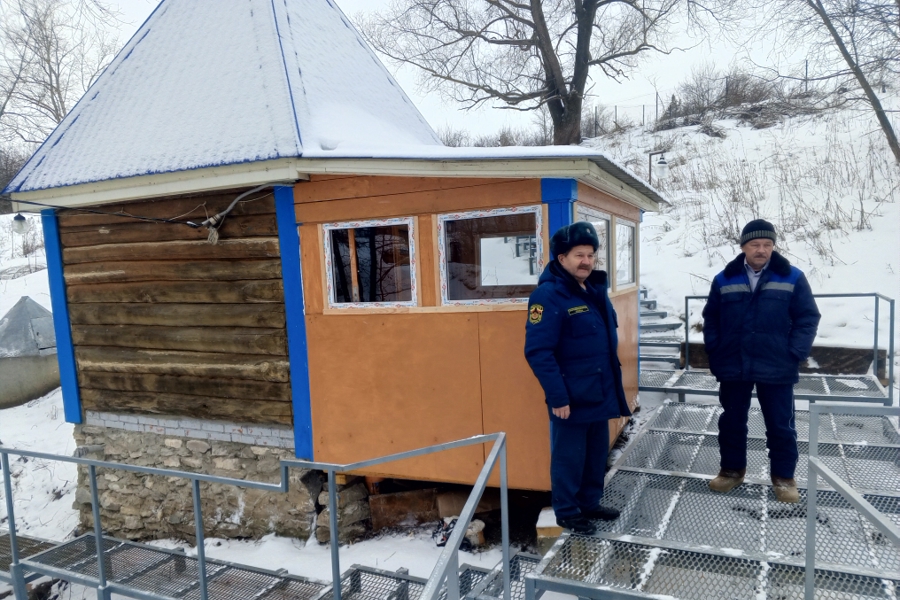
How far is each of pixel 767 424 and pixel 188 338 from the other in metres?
4.75

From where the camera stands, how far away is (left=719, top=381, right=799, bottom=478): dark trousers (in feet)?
11.2

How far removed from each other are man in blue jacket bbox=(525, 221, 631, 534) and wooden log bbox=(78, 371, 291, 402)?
8.92 feet

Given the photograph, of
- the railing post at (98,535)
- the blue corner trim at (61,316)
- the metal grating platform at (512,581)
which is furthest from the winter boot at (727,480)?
the blue corner trim at (61,316)

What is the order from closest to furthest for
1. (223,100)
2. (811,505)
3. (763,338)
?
(811,505)
(763,338)
(223,100)

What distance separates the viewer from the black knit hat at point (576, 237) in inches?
121

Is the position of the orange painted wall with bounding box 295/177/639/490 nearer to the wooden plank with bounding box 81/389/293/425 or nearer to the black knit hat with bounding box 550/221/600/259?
the wooden plank with bounding box 81/389/293/425

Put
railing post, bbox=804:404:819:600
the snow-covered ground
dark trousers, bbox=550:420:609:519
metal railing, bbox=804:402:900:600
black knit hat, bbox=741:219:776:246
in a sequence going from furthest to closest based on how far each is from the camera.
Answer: the snow-covered ground, black knit hat, bbox=741:219:776:246, dark trousers, bbox=550:420:609:519, railing post, bbox=804:404:819:600, metal railing, bbox=804:402:900:600

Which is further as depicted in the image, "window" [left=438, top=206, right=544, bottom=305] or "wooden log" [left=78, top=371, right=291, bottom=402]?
"wooden log" [left=78, top=371, right=291, bottom=402]

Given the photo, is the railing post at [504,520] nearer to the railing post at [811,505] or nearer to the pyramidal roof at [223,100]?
the railing post at [811,505]

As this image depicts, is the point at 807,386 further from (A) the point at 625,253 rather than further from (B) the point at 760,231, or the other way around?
(B) the point at 760,231

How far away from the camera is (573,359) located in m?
3.14

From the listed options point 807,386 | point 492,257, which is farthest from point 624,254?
point 807,386

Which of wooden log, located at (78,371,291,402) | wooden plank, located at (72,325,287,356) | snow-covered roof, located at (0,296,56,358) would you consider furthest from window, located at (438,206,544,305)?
snow-covered roof, located at (0,296,56,358)

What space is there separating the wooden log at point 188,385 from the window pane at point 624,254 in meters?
3.18
